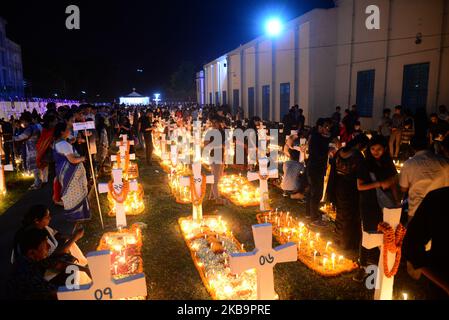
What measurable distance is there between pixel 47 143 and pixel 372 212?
6590mm

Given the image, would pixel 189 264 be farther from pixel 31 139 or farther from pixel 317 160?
pixel 31 139

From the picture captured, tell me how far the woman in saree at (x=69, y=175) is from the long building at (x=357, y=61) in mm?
11929

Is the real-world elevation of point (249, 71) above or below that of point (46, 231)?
above

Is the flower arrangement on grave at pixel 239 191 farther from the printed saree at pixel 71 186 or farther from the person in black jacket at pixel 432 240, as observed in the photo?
the person in black jacket at pixel 432 240

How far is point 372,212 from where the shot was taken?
189 inches

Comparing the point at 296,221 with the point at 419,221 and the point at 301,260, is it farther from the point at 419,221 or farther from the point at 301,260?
the point at 419,221

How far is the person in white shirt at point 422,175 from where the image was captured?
13.0 feet

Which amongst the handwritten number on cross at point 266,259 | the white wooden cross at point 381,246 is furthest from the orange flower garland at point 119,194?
the white wooden cross at point 381,246

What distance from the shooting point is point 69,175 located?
6582 millimetres

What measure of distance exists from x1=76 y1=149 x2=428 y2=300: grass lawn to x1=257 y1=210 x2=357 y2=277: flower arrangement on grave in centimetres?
13

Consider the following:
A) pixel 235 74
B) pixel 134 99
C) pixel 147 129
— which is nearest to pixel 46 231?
pixel 147 129

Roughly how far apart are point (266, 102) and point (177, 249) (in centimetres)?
2137
